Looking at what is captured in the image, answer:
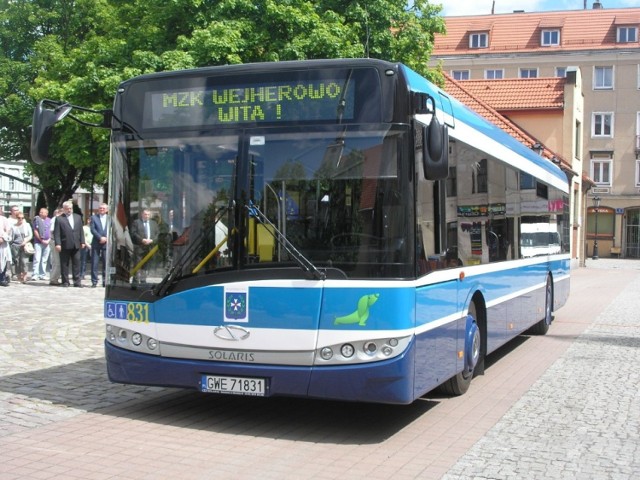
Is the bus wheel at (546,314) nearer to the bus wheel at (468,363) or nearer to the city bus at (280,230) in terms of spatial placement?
the bus wheel at (468,363)

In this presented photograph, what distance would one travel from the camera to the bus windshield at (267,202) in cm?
679

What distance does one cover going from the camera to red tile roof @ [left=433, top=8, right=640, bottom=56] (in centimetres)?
7119

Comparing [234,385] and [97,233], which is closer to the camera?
[234,385]

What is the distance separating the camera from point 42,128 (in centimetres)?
710

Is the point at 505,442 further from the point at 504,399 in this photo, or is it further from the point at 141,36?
the point at 141,36

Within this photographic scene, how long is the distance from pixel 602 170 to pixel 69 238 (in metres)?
57.9

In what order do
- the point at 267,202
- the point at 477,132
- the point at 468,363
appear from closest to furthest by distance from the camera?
the point at 267,202, the point at 468,363, the point at 477,132

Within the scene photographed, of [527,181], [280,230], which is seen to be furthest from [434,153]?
[527,181]

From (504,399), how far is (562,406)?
1.98ft

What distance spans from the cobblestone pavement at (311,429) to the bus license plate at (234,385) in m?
0.37

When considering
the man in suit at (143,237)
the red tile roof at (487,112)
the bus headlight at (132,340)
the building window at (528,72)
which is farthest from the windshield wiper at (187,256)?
the building window at (528,72)

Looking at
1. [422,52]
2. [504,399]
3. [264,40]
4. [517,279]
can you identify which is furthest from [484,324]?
[422,52]

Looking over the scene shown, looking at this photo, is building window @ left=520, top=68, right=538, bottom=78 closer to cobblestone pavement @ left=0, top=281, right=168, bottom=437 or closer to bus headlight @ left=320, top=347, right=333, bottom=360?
cobblestone pavement @ left=0, top=281, right=168, bottom=437

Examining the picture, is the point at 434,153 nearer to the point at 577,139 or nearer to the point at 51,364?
the point at 51,364
